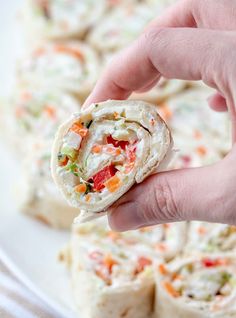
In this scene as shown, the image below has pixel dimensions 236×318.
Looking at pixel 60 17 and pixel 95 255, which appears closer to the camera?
pixel 95 255

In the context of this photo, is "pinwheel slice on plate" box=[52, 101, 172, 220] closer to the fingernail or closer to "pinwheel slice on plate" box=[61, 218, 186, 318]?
the fingernail

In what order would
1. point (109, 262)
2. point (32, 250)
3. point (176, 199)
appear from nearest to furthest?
point (176, 199), point (109, 262), point (32, 250)

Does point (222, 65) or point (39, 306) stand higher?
point (222, 65)

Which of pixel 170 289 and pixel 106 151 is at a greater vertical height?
pixel 106 151

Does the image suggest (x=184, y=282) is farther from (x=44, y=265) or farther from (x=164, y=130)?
(x=164, y=130)

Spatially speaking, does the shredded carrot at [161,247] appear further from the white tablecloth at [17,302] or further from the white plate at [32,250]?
the white tablecloth at [17,302]

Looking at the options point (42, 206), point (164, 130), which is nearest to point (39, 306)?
point (42, 206)

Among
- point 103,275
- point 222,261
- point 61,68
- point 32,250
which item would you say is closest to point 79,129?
point 103,275

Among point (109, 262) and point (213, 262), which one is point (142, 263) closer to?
point (109, 262)
